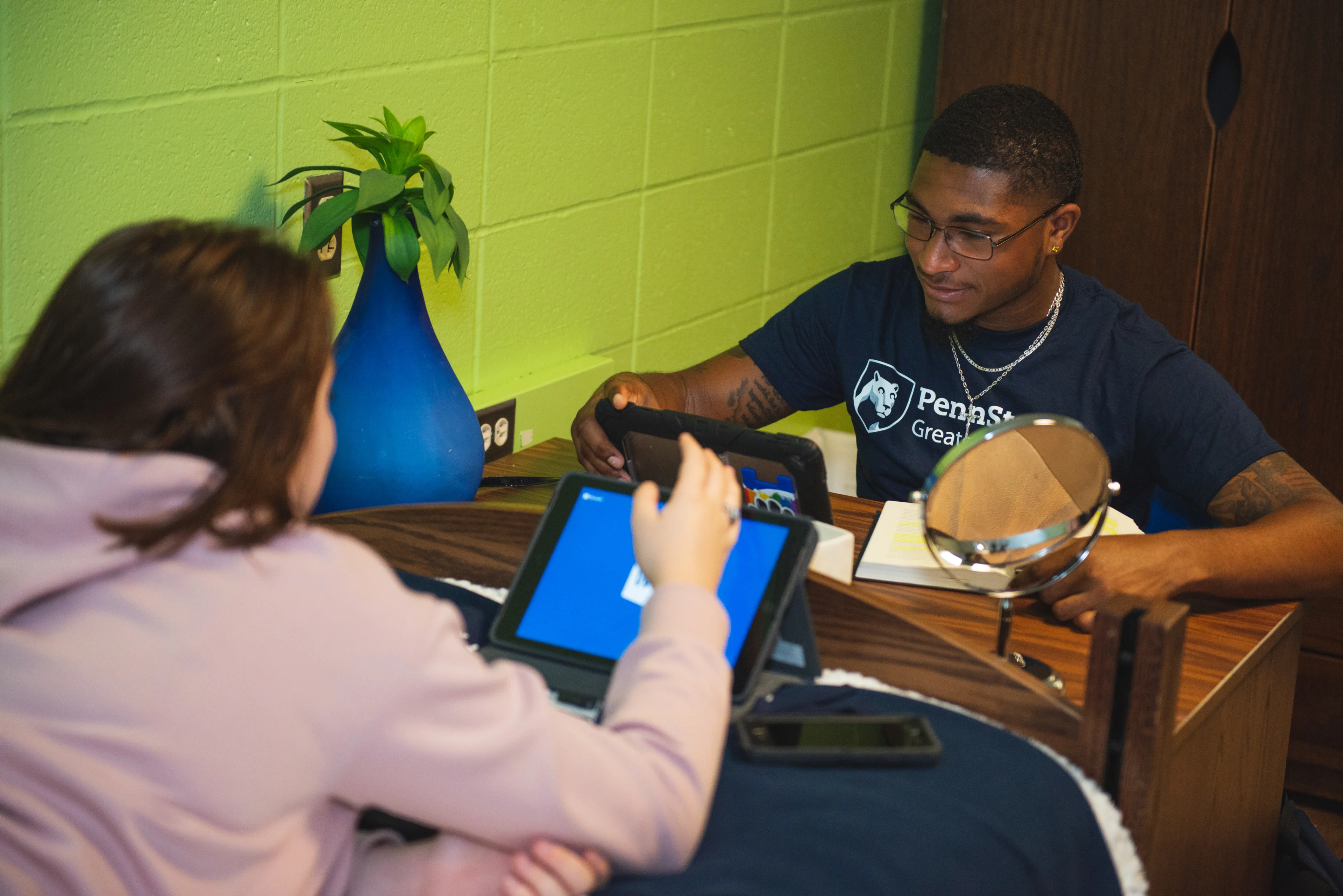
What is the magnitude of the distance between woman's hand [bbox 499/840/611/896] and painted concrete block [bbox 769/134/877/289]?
2157mm

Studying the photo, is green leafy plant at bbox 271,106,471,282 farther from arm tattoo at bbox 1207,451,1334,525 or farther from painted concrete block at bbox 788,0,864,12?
painted concrete block at bbox 788,0,864,12

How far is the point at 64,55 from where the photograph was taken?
1564 mm

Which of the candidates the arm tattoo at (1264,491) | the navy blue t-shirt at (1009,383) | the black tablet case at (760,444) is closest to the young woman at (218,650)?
the black tablet case at (760,444)

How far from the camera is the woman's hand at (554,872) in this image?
3.15 feet

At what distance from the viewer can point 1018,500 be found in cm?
133

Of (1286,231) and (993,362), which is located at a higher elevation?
(1286,231)

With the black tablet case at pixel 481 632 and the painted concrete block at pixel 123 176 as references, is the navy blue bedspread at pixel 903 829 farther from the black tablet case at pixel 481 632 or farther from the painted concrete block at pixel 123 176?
the painted concrete block at pixel 123 176

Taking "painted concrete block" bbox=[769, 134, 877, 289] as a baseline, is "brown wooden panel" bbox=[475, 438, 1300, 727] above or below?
below

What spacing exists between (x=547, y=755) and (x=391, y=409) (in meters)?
0.86

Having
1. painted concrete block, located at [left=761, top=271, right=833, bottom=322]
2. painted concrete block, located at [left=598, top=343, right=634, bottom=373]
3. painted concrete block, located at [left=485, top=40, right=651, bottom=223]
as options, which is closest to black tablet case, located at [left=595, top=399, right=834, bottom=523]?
painted concrete block, located at [left=485, top=40, right=651, bottom=223]

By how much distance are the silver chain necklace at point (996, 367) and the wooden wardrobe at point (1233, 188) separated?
82 centimetres

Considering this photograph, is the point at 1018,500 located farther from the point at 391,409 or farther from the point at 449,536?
the point at 391,409

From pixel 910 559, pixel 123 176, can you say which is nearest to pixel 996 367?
pixel 910 559

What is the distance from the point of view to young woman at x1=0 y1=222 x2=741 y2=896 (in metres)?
0.85
